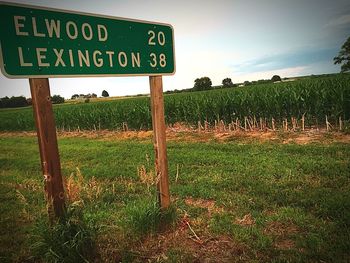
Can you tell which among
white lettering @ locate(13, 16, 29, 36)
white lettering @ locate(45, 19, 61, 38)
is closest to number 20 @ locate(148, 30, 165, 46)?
white lettering @ locate(45, 19, 61, 38)

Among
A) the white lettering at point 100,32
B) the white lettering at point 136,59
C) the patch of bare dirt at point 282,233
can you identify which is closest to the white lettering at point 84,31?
the white lettering at point 100,32

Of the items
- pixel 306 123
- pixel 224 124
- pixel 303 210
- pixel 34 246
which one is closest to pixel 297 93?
pixel 306 123

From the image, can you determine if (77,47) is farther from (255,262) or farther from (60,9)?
(255,262)

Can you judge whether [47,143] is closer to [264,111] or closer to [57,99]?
[264,111]

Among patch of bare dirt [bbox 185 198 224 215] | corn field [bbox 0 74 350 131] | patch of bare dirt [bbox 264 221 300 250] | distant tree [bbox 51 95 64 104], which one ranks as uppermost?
distant tree [bbox 51 95 64 104]

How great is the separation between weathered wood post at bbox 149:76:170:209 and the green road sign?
0.21 metres

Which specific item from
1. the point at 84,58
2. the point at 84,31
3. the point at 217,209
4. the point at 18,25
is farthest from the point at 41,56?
the point at 217,209

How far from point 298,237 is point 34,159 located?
1005cm

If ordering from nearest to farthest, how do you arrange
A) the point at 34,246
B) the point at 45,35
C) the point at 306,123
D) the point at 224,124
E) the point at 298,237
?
the point at 45,35 < the point at 34,246 < the point at 298,237 < the point at 306,123 < the point at 224,124

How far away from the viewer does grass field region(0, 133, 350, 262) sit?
10.7ft

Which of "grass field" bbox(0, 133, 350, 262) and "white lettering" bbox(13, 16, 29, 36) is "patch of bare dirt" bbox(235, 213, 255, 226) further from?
"white lettering" bbox(13, 16, 29, 36)

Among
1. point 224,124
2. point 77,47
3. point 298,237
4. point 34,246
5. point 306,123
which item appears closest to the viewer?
point 77,47

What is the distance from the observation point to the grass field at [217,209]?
3.26m

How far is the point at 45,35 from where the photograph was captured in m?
2.65
